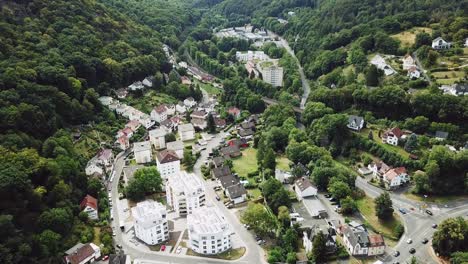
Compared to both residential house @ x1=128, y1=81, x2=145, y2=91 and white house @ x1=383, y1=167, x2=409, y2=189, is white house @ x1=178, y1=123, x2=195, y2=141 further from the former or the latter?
white house @ x1=383, y1=167, x2=409, y2=189

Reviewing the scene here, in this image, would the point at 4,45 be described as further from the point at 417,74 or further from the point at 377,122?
the point at 417,74

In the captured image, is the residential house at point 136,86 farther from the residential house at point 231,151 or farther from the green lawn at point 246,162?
the green lawn at point 246,162

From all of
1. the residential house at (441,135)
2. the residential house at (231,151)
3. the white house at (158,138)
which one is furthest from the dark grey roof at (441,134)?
the white house at (158,138)

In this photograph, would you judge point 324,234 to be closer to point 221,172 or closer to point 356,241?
point 356,241

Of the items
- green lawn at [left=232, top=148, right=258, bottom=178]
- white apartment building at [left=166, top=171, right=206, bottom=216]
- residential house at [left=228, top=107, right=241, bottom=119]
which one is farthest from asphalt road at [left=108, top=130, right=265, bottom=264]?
residential house at [left=228, top=107, right=241, bottom=119]

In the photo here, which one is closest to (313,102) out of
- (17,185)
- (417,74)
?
(417,74)

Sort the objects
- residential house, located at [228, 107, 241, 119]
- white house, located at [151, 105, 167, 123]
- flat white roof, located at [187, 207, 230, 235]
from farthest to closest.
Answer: residential house, located at [228, 107, 241, 119], white house, located at [151, 105, 167, 123], flat white roof, located at [187, 207, 230, 235]
